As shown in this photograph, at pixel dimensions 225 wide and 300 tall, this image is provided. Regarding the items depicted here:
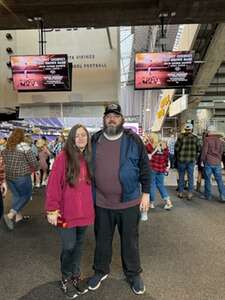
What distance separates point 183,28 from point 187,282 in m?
10.3

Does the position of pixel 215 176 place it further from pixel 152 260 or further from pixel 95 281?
pixel 95 281

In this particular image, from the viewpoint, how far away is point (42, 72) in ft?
22.3

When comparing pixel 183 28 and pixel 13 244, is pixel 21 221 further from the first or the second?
pixel 183 28

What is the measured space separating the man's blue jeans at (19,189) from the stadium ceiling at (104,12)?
2.55 metres

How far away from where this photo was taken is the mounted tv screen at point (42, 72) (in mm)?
6781

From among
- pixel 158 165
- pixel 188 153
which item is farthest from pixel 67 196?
pixel 188 153

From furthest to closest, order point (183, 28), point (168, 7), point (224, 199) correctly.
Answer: point (183, 28) → point (224, 199) → point (168, 7)

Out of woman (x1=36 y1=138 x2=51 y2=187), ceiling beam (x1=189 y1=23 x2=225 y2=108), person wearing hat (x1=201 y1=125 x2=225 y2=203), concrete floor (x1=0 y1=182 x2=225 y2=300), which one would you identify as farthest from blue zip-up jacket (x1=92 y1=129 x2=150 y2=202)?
ceiling beam (x1=189 y1=23 x2=225 y2=108)

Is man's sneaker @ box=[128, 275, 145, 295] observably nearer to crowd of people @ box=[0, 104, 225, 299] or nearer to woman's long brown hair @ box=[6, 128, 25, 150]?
crowd of people @ box=[0, 104, 225, 299]

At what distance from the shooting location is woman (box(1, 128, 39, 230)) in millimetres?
4980

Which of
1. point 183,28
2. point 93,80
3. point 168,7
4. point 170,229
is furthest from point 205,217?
point 183,28

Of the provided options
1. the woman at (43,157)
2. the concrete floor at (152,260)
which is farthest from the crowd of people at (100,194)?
the woman at (43,157)

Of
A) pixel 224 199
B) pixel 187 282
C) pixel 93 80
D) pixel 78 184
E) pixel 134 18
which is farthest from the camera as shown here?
pixel 93 80

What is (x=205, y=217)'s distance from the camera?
18.0 ft
